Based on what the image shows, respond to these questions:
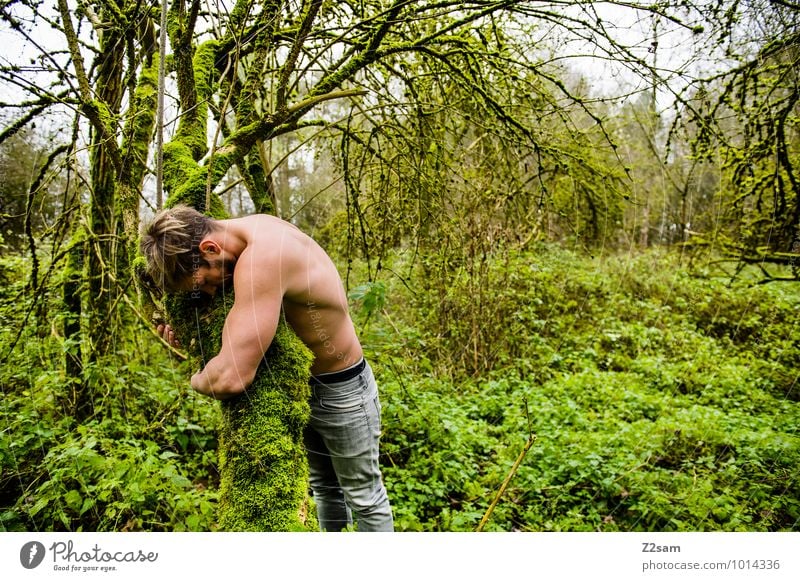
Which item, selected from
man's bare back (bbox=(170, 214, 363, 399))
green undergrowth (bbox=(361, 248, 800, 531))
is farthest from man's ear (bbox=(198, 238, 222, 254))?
green undergrowth (bbox=(361, 248, 800, 531))

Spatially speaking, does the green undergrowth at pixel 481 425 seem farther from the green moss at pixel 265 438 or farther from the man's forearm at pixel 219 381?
the man's forearm at pixel 219 381

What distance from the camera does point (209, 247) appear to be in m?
1.20

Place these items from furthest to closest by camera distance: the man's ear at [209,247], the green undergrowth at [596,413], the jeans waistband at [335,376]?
the green undergrowth at [596,413] → the jeans waistband at [335,376] → the man's ear at [209,247]

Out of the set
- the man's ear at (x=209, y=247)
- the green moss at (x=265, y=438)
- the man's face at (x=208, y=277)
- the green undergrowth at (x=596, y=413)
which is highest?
the man's ear at (x=209, y=247)

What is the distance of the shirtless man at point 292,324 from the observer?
110 centimetres

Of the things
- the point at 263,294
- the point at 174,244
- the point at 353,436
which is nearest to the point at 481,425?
the point at 353,436

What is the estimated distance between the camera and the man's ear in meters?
1.19

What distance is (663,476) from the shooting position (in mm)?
2352

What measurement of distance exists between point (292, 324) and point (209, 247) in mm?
335

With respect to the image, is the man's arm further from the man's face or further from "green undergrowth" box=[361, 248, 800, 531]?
"green undergrowth" box=[361, 248, 800, 531]

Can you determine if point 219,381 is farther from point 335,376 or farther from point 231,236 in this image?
point 335,376

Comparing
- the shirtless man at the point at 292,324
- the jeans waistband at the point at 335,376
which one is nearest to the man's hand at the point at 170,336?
the shirtless man at the point at 292,324

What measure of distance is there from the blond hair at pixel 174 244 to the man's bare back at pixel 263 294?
24 mm

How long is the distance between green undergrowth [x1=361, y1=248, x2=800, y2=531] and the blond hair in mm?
1501
